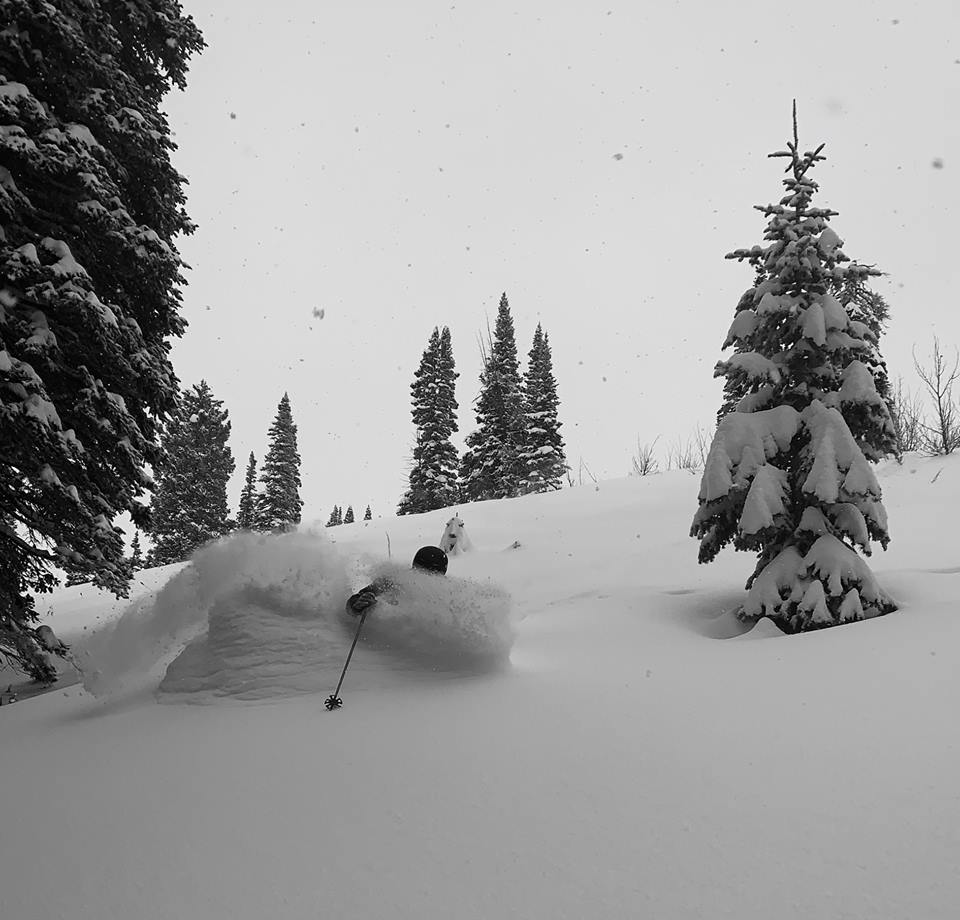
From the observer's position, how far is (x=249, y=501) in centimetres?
4666

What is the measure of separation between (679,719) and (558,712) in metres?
0.77

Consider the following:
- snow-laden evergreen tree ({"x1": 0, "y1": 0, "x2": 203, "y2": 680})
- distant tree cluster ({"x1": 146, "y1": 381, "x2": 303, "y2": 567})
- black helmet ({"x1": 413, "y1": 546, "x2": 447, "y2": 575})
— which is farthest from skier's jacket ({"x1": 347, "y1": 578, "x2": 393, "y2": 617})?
distant tree cluster ({"x1": 146, "y1": 381, "x2": 303, "y2": 567})

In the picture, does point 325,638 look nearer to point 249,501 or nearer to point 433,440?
point 433,440

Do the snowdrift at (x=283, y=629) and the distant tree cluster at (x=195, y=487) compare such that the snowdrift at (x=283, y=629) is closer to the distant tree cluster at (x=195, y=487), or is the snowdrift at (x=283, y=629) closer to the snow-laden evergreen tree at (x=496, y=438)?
the distant tree cluster at (x=195, y=487)

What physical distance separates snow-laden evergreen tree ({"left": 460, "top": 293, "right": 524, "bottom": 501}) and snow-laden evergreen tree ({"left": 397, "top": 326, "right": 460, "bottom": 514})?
1532mm

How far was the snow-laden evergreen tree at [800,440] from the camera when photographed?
22.8ft

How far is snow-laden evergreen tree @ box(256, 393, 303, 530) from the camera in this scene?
122 feet

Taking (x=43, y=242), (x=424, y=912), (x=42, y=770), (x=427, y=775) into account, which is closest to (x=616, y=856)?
(x=424, y=912)

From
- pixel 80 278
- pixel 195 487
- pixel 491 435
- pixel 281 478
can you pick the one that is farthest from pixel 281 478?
pixel 80 278

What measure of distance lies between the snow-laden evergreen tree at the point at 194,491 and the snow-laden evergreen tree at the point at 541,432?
1639 cm

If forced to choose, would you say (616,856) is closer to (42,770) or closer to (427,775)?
(427,775)

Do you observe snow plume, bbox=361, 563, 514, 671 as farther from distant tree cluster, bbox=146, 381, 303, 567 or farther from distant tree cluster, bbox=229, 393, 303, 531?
distant tree cluster, bbox=229, 393, 303, 531

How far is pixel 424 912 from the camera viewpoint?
2174 millimetres

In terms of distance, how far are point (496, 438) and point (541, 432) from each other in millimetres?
2902
